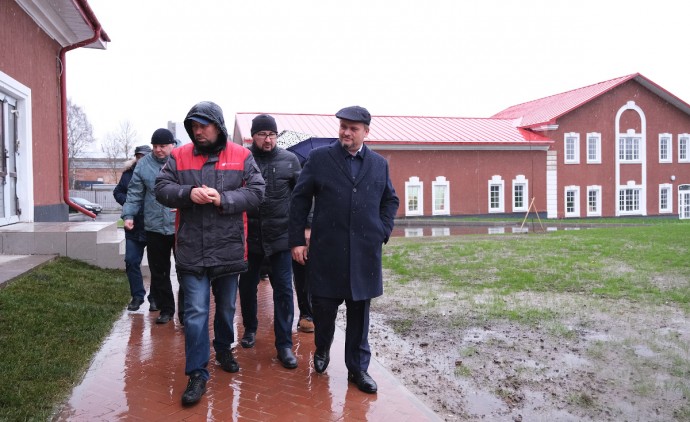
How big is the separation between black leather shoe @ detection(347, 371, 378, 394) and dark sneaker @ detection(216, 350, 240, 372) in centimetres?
97

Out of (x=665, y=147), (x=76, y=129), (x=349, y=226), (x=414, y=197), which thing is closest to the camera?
(x=349, y=226)

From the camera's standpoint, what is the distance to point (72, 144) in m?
54.1

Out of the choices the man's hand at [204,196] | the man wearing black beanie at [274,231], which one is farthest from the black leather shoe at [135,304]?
the man's hand at [204,196]

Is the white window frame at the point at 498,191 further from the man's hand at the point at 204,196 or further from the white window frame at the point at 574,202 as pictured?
the man's hand at the point at 204,196

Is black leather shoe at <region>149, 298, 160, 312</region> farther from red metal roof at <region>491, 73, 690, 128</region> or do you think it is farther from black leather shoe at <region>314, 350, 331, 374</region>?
red metal roof at <region>491, 73, 690, 128</region>

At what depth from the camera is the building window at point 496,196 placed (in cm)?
3378

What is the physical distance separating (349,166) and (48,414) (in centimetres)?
258

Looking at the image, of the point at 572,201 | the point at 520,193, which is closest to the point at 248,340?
the point at 520,193

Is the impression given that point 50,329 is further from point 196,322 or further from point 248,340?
point 196,322

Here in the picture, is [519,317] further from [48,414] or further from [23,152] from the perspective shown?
[23,152]

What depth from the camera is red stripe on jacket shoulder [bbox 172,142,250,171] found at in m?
4.50

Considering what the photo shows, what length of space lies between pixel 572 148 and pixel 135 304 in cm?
3228

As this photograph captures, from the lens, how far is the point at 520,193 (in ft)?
112

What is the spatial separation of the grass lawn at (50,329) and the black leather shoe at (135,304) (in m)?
0.14
